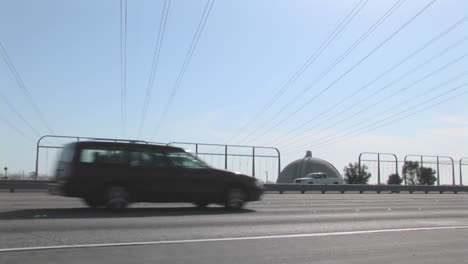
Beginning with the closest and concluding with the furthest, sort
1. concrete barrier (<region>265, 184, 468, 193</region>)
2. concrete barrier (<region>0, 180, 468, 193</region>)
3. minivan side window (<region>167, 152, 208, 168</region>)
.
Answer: minivan side window (<region>167, 152, 208, 168</region>), concrete barrier (<region>0, 180, 468, 193</region>), concrete barrier (<region>265, 184, 468, 193</region>)

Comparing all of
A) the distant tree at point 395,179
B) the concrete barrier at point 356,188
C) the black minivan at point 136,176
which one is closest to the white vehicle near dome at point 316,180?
the distant tree at point 395,179

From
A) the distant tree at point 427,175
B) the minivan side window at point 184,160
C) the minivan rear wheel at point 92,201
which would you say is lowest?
the minivan rear wheel at point 92,201

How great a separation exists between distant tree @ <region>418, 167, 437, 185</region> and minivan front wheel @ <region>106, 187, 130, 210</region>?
110 feet

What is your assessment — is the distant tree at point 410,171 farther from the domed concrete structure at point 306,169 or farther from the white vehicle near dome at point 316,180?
the domed concrete structure at point 306,169

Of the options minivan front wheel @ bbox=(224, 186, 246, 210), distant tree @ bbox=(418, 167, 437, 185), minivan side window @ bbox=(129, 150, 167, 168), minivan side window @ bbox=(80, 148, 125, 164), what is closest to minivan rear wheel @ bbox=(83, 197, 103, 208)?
minivan side window @ bbox=(80, 148, 125, 164)

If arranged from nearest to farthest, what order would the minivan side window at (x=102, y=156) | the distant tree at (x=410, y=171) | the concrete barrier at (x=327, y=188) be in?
the minivan side window at (x=102, y=156)
the concrete barrier at (x=327, y=188)
the distant tree at (x=410, y=171)

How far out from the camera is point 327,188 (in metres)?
28.5

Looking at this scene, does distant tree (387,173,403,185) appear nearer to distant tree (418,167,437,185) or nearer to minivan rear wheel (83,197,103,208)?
distant tree (418,167,437,185)

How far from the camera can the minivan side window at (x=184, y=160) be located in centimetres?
1205

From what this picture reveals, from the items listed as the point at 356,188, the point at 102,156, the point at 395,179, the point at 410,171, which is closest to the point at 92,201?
the point at 102,156

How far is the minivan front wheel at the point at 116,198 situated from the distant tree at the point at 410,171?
30.3 m

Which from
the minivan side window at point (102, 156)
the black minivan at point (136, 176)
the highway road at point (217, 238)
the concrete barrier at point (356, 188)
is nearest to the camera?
the highway road at point (217, 238)

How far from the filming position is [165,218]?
10086mm

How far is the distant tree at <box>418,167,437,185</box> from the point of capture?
132ft
